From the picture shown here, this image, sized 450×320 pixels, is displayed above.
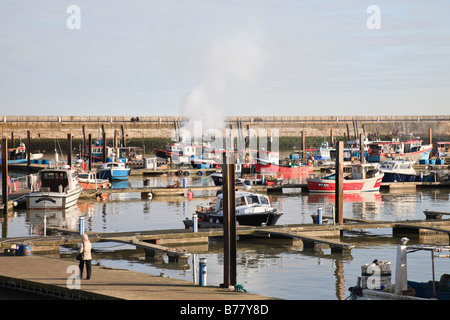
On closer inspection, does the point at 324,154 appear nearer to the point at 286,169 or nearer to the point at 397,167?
the point at 286,169

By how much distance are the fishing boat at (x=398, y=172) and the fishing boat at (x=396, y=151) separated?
→ 562 inches

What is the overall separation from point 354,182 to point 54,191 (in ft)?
81.3

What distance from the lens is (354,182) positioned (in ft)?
188

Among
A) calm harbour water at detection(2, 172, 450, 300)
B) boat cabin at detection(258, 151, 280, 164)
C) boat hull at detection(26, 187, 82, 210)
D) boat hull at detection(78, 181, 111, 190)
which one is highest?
boat cabin at detection(258, 151, 280, 164)

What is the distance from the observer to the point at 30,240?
1077 inches

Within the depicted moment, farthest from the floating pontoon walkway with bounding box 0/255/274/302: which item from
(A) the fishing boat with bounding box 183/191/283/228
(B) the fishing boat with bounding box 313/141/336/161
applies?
(B) the fishing boat with bounding box 313/141/336/161

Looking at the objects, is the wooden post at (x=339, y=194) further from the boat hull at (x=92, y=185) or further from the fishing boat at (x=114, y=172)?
the fishing boat at (x=114, y=172)

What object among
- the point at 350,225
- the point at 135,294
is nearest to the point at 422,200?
the point at 350,225

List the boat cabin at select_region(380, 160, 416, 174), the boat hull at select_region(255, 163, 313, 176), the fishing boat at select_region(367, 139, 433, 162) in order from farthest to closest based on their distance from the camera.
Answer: the fishing boat at select_region(367, 139, 433, 162), the boat hull at select_region(255, 163, 313, 176), the boat cabin at select_region(380, 160, 416, 174)

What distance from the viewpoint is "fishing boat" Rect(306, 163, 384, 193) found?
187 feet

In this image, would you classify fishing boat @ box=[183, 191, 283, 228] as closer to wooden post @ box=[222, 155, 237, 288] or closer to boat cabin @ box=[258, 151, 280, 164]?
wooden post @ box=[222, 155, 237, 288]

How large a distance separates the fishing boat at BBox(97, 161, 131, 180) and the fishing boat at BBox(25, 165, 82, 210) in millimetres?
20711

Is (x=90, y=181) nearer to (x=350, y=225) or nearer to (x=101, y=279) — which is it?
(x=350, y=225)

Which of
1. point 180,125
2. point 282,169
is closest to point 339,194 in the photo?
point 282,169
